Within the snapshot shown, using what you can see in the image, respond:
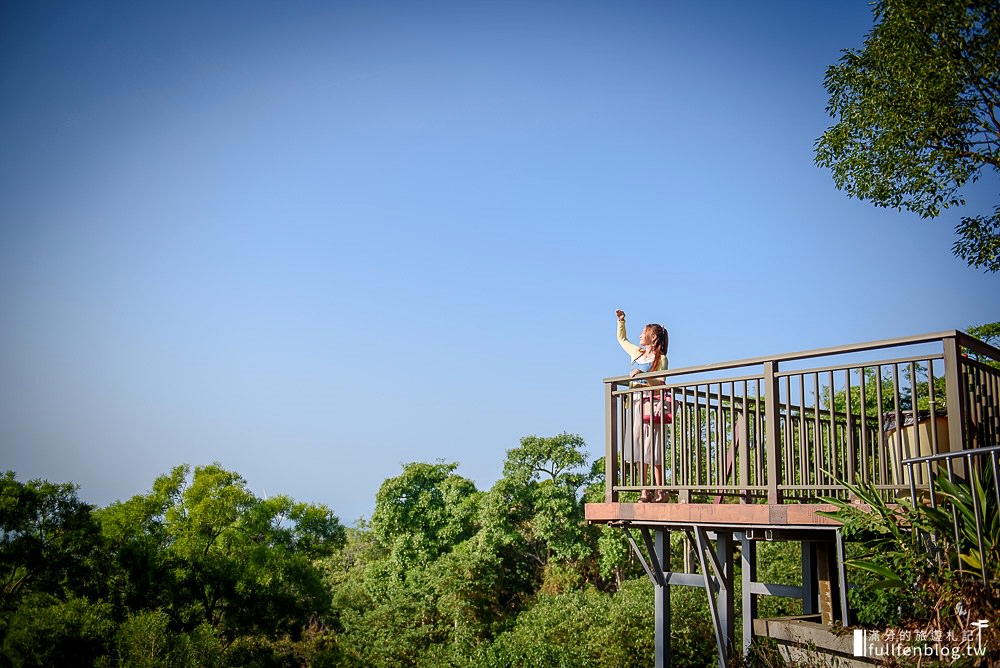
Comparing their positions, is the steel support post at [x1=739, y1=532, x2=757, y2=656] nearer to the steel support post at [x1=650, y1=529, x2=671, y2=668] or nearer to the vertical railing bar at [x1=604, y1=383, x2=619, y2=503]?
the steel support post at [x1=650, y1=529, x2=671, y2=668]

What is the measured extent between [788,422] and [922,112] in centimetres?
496

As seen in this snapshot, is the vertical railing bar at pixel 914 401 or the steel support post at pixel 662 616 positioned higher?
the vertical railing bar at pixel 914 401

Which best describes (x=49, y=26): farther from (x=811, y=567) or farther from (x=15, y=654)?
(x=811, y=567)

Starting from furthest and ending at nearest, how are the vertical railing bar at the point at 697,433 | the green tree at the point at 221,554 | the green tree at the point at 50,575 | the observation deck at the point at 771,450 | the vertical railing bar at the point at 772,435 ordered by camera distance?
the green tree at the point at 221,554 → the green tree at the point at 50,575 → the vertical railing bar at the point at 697,433 → the vertical railing bar at the point at 772,435 → the observation deck at the point at 771,450

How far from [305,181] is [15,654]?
67.0ft

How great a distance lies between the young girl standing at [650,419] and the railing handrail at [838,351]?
0.21 m

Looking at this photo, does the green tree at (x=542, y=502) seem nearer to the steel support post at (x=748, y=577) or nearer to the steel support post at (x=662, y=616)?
the steel support post at (x=662, y=616)

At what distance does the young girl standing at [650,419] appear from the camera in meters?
5.99

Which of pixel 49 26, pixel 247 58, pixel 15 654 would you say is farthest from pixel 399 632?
pixel 247 58

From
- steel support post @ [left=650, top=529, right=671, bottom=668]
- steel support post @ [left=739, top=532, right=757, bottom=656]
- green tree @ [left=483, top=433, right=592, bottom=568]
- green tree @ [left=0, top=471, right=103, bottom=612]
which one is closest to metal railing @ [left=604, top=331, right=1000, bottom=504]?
steel support post @ [left=739, top=532, right=757, bottom=656]

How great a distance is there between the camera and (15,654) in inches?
574

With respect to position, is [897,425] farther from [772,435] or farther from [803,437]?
[772,435]

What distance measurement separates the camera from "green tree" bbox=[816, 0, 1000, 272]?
26.4 feet

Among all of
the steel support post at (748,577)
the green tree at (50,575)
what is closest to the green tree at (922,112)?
the steel support post at (748,577)
